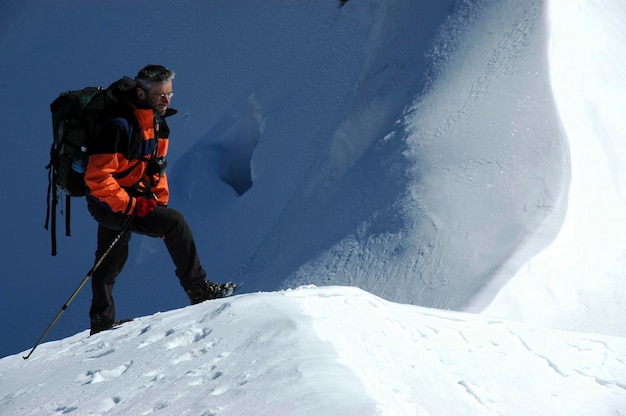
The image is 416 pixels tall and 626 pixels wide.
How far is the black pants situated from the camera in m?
4.55

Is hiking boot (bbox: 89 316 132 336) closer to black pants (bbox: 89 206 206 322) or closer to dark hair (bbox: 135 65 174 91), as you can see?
black pants (bbox: 89 206 206 322)

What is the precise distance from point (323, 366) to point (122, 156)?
74.5 inches

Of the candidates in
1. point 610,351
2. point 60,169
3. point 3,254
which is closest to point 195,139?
point 3,254

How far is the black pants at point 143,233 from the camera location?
455cm

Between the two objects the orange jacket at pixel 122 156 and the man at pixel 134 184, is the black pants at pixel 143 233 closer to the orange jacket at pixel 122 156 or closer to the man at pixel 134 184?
the man at pixel 134 184

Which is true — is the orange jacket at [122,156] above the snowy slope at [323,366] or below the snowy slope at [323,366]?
above

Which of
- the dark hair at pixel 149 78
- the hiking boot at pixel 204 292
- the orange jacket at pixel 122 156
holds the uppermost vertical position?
the dark hair at pixel 149 78

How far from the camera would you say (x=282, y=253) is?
6734 mm

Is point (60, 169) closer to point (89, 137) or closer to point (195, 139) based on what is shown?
point (89, 137)

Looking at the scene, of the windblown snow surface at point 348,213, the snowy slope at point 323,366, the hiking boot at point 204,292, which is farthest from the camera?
the hiking boot at point 204,292

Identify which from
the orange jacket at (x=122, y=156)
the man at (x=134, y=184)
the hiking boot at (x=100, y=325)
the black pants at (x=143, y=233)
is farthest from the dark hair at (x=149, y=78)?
the hiking boot at (x=100, y=325)

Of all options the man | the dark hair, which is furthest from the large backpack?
the dark hair

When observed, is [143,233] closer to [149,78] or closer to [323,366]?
[149,78]

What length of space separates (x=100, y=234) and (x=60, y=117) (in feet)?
2.68
